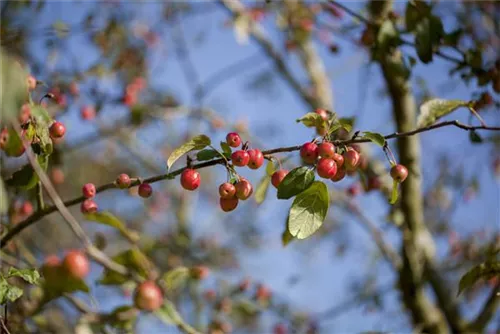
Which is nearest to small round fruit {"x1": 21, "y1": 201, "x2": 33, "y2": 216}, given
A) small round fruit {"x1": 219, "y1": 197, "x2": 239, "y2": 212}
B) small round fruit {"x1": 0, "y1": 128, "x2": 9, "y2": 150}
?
small round fruit {"x1": 0, "y1": 128, "x2": 9, "y2": 150}

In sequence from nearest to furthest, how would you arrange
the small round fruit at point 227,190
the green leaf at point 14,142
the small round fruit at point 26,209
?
the green leaf at point 14,142, the small round fruit at point 227,190, the small round fruit at point 26,209

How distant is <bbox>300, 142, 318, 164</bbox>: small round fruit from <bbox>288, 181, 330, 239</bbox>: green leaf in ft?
0.20

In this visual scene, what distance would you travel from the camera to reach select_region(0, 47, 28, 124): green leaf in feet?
2.81

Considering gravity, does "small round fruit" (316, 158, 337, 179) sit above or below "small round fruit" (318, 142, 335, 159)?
below

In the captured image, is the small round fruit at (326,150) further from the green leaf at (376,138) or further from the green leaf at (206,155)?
the green leaf at (206,155)

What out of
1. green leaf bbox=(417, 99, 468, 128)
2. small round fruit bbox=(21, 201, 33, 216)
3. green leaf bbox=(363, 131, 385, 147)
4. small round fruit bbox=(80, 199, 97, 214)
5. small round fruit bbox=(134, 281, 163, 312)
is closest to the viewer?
small round fruit bbox=(134, 281, 163, 312)

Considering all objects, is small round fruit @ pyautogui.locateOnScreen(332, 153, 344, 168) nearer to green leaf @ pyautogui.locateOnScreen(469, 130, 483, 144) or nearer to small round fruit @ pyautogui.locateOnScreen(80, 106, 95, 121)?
green leaf @ pyautogui.locateOnScreen(469, 130, 483, 144)

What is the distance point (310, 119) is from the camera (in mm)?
1390

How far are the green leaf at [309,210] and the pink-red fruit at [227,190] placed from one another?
0.59 feet

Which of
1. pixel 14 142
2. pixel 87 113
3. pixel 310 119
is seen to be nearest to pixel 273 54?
pixel 87 113

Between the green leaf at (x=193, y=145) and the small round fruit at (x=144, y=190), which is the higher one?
the green leaf at (x=193, y=145)

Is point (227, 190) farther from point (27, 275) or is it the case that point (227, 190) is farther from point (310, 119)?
point (27, 275)

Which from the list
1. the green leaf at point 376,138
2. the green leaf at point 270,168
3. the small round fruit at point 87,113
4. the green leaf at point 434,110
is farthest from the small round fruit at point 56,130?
the small round fruit at point 87,113

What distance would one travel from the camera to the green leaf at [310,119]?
53.6 inches
